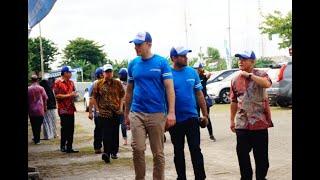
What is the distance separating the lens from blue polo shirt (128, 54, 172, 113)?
5.91 metres

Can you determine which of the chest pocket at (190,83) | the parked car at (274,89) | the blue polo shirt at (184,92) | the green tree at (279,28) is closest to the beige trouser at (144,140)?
the blue polo shirt at (184,92)

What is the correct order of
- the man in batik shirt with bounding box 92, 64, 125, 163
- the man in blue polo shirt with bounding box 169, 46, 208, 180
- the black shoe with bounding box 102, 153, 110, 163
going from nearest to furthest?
1. the man in blue polo shirt with bounding box 169, 46, 208, 180
2. the black shoe with bounding box 102, 153, 110, 163
3. the man in batik shirt with bounding box 92, 64, 125, 163

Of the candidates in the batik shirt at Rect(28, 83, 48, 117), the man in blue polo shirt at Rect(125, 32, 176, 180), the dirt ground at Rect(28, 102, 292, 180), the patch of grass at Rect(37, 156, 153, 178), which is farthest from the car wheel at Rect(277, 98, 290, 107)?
the man in blue polo shirt at Rect(125, 32, 176, 180)

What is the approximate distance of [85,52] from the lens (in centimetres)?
8762

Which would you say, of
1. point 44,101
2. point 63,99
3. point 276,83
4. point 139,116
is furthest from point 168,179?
point 276,83

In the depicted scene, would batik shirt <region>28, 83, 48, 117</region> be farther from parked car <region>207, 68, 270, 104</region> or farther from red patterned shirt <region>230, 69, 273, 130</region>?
parked car <region>207, 68, 270, 104</region>

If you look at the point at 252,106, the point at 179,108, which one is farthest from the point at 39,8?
the point at 252,106

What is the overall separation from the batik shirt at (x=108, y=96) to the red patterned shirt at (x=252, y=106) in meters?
3.71

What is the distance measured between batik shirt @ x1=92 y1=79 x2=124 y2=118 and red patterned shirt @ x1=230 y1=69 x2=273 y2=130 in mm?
3706

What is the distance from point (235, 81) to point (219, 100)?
19.1 m

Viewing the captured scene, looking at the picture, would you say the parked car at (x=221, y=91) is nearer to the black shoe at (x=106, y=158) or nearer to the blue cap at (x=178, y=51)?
the black shoe at (x=106, y=158)

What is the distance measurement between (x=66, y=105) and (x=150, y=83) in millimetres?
5100

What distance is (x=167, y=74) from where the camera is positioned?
5.96 metres

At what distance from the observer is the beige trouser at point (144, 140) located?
5.85 m
